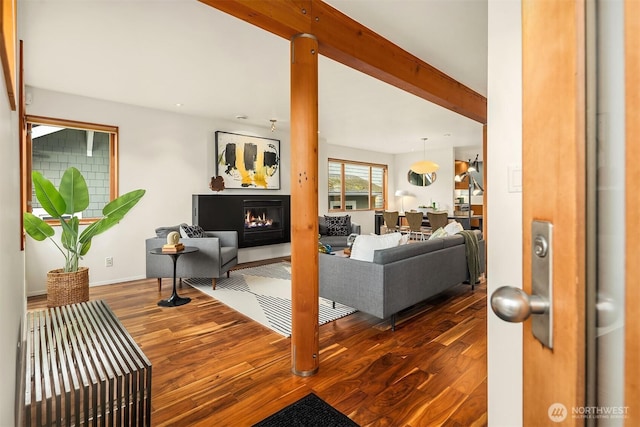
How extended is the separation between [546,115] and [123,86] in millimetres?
4654

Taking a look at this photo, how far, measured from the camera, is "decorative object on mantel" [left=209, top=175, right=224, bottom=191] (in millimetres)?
5441

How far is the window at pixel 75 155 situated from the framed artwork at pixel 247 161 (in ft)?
5.26

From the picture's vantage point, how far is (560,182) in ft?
1.39

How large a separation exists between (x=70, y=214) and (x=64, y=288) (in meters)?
0.78

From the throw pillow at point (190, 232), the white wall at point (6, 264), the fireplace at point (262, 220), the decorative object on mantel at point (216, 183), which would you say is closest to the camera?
the white wall at point (6, 264)

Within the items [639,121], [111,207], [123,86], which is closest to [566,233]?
[639,121]

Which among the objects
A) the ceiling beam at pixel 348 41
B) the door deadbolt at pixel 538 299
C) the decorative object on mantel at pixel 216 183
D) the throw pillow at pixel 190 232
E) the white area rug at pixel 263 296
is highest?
the ceiling beam at pixel 348 41

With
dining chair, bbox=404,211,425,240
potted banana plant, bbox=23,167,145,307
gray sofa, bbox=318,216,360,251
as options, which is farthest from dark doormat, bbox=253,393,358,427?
dining chair, bbox=404,211,425,240

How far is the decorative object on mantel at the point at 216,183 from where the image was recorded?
17.9 ft

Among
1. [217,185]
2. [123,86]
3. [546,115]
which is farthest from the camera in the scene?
[217,185]

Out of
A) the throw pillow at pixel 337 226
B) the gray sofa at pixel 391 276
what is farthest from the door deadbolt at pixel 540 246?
the throw pillow at pixel 337 226

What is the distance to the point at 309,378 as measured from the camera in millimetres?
2107

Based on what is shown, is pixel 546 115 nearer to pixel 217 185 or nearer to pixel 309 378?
pixel 309 378

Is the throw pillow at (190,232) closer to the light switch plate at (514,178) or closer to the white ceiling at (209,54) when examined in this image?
the white ceiling at (209,54)
